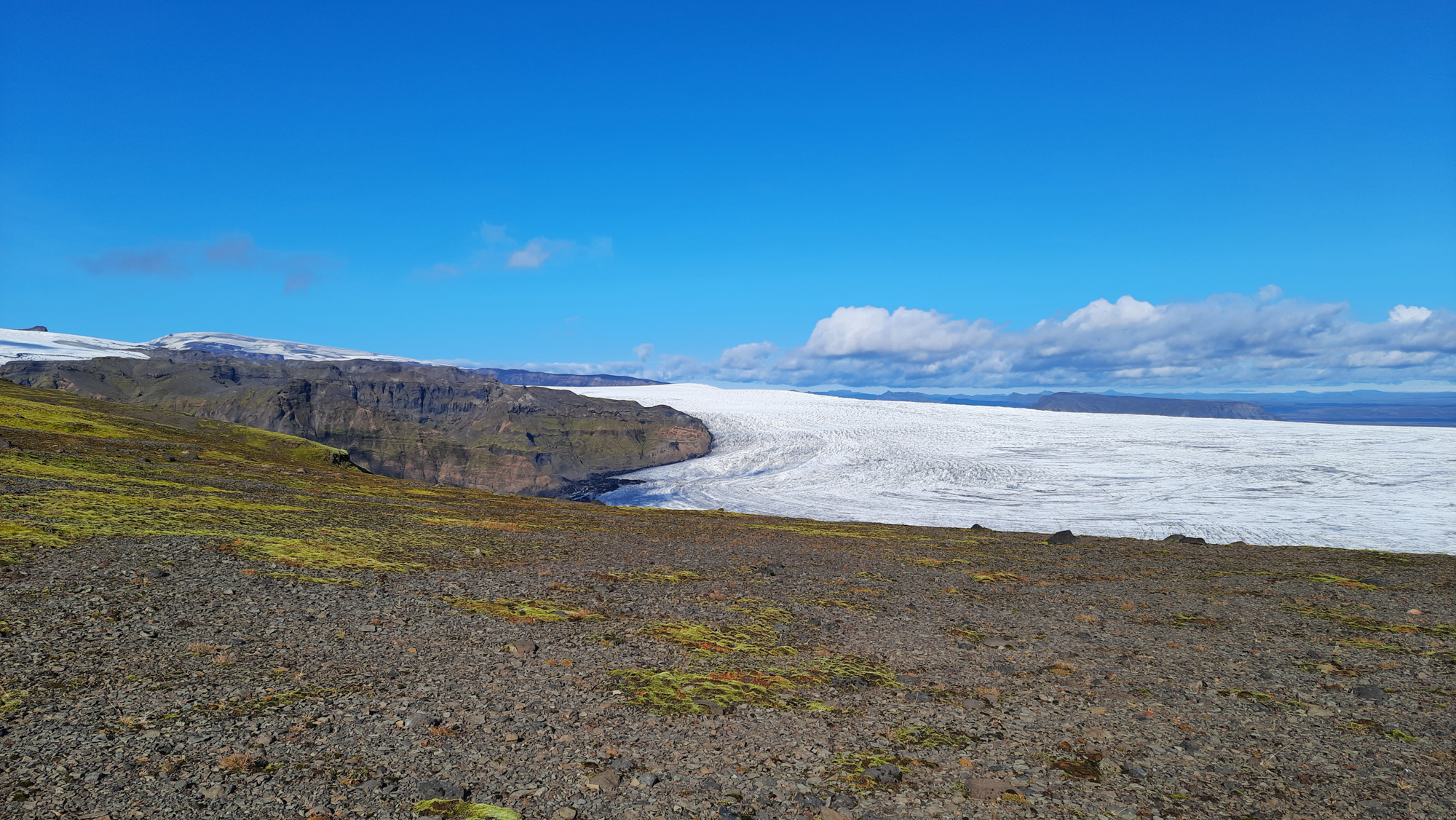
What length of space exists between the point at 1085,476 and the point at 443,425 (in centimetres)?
13036

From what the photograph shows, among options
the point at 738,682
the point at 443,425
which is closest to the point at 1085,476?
the point at 738,682

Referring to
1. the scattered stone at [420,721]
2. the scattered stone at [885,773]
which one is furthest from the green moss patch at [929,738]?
the scattered stone at [420,721]

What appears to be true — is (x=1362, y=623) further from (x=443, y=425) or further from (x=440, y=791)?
(x=443, y=425)

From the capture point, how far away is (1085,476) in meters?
79.2

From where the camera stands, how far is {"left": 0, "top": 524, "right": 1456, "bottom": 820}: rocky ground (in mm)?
5598

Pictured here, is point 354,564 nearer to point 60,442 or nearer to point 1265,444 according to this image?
point 60,442

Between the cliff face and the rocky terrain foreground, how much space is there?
322ft

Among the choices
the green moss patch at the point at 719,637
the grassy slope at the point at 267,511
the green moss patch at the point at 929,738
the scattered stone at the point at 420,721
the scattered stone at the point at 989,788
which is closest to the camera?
the scattered stone at the point at 989,788

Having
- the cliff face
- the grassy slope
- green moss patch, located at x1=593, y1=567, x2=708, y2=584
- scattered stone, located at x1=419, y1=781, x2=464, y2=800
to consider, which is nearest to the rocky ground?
scattered stone, located at x1=419, y1=781, x2=464, y2=800

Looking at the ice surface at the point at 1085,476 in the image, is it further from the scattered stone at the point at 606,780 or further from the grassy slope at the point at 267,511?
the scattered stone at the point at 606,780

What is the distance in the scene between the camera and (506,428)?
14375 cm

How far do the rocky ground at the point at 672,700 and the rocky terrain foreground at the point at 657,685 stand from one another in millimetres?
41

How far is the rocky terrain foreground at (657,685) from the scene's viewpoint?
5.64 metres

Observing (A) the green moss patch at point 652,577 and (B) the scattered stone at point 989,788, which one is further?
(A) the green moss patch at point 652,577
